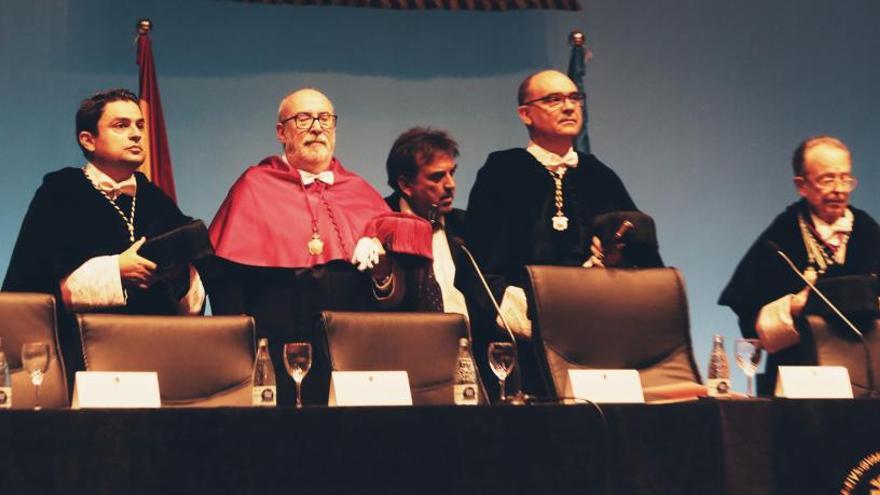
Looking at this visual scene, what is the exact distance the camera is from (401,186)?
413cm

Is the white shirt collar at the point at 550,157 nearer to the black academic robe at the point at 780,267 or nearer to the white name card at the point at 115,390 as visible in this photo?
the black academic robe at the point at 780,267

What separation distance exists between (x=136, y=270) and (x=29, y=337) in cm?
55

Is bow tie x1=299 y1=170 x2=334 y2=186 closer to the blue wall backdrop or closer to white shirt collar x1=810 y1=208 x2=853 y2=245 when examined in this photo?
the blue wall backdrop

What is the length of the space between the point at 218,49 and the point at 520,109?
1.55 metres

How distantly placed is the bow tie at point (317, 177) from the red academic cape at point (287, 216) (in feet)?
0.04

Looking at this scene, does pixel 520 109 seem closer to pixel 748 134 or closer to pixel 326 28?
pixel 326 28

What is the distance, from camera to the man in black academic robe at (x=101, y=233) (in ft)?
11.9

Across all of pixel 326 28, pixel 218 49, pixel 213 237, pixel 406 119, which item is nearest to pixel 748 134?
pixel 406 119

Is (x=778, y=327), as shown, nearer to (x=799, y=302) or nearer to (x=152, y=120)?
(x=799, y=302)

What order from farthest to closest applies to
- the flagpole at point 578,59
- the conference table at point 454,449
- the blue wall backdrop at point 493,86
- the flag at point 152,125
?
the flagpole at point 578,59
the blue wall backdrop at point 493,86
the flag at point 152,125
the conference table at point 454,449

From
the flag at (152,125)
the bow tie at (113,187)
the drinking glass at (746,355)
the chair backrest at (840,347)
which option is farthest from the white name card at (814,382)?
the flag at (152,125)

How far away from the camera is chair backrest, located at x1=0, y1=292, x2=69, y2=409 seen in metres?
3.04

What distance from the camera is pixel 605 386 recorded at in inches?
114

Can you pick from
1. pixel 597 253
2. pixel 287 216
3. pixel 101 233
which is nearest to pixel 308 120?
pixel 287 216
